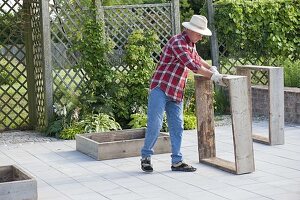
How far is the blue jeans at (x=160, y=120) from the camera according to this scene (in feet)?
21.2

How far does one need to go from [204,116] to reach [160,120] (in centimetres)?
71

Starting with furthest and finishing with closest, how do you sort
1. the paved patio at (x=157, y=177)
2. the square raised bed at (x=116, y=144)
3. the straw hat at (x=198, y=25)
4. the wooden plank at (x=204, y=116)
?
Answer: 1. the square raised bed at (x=116, y=144)
2. the wooden plank at (x=204, y=116)
3. the straw hat at (x=198, y=25)
4. the paved patio at (x=157, y=177)

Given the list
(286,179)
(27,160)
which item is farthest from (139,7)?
(286,179)

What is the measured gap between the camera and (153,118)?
6.47 meters

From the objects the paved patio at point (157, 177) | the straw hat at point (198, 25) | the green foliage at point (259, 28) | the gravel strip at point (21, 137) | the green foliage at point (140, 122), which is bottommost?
the paved patio at point (157, 177)

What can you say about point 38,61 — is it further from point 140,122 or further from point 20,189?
point 20,189

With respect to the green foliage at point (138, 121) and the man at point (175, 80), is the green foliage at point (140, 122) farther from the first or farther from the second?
the man at point (175, 80)

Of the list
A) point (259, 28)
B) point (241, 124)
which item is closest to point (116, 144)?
point (241, 124)

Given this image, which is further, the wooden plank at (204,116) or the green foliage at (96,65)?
the green foliage at (96,65)

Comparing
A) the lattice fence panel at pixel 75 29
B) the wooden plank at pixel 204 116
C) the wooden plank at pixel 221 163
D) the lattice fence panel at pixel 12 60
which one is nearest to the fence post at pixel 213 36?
the lattice fence panel at pixel 75 29

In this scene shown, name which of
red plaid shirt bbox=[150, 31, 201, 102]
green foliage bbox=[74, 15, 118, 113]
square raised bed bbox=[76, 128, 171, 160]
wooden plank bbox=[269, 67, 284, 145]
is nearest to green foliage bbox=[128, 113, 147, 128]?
green foliage bbox=[74, 15, 118, 113]

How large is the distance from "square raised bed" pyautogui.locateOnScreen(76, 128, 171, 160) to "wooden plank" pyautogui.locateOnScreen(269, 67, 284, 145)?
1.33m

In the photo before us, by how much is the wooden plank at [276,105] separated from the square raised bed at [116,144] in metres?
1.33

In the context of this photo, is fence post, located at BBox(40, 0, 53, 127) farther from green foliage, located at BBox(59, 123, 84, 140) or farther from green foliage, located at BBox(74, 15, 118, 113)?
green foliage, located at BBox(59, 123, 84, 140)
